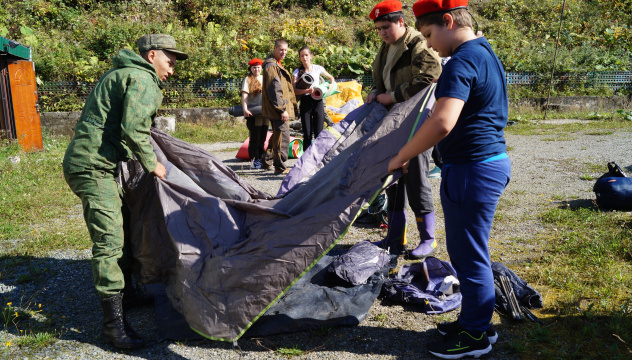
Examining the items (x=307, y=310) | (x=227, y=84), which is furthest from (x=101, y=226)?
(x=227, y=84)

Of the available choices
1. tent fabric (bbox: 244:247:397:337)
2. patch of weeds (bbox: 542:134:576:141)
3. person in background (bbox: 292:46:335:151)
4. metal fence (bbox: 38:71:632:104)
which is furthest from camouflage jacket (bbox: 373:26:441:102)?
metal fence (bbox: 38:71:632:104)

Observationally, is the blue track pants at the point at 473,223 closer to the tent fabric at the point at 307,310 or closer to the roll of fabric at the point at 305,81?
the tent fabric at the point at 307,310

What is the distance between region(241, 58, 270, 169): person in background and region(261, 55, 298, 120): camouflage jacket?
25.2 inches

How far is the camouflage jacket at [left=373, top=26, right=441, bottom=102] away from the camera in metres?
3.86

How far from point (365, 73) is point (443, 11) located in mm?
13014

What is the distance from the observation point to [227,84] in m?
14.6

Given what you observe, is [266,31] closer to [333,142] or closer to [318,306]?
[333,142]

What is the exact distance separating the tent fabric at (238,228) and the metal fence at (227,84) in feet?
36.5

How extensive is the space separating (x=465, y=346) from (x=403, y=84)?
2.19 m

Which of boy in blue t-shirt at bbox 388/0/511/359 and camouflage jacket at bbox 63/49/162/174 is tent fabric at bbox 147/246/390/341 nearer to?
boy in blue t-shirt at bbox 388/0/511/359

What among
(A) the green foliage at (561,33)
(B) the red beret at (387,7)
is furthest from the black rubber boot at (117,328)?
(A) the green foliage at (561,33)

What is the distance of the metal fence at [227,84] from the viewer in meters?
13.2

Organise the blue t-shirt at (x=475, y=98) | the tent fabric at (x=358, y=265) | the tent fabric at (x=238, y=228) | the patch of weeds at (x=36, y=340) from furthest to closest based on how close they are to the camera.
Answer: the tent fabric at (x=358, y=265) < the patch of weeds at (x=36, y=340) < the tent fabric at (x=238, y=228) < the blue t-shirt at (x=475, y=98)

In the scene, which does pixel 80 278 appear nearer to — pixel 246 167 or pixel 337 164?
pixel 337 164
